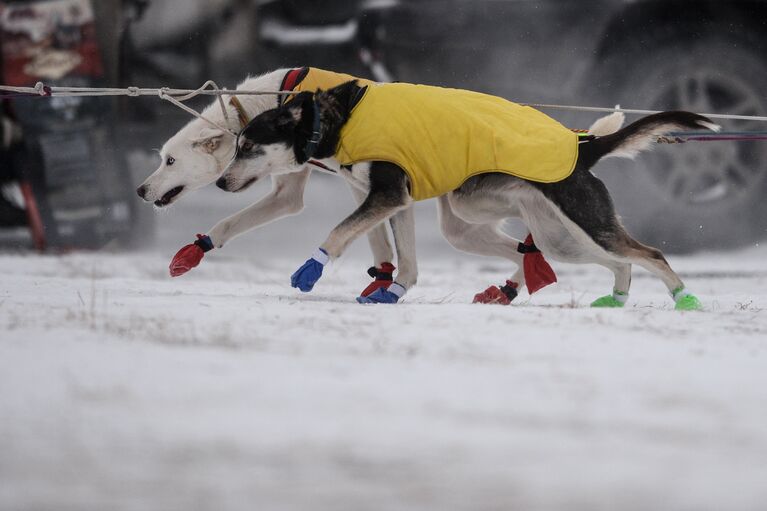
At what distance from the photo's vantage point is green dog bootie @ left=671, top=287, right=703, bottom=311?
353cm

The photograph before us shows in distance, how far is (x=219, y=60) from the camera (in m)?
6.12

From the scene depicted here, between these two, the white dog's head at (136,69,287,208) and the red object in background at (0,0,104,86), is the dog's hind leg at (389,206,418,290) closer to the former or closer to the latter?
the white dog's head at (136,69,287,208)

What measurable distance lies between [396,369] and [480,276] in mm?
3577

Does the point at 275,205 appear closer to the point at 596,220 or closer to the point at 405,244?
the point at 405,244

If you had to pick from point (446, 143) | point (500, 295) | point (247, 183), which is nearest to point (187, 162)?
point (247, 183)

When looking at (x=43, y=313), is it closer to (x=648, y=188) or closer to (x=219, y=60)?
(x=219, y=60)

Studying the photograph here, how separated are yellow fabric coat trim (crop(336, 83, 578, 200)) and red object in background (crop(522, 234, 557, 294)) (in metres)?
0.50

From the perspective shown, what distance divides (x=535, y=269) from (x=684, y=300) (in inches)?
24.3

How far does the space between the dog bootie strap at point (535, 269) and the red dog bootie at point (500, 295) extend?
18 centimetres

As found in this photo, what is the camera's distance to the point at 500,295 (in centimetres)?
401

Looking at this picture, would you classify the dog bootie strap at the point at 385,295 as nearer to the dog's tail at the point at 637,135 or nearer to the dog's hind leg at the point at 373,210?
the dog's hind leg at the point at 373,210

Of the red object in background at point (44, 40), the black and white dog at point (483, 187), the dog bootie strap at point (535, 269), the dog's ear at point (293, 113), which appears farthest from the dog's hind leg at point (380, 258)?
the red object in background at point (44, 40)

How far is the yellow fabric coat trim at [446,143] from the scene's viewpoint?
11.2 feet

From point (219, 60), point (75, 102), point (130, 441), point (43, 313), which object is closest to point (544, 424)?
point (130, 441)
